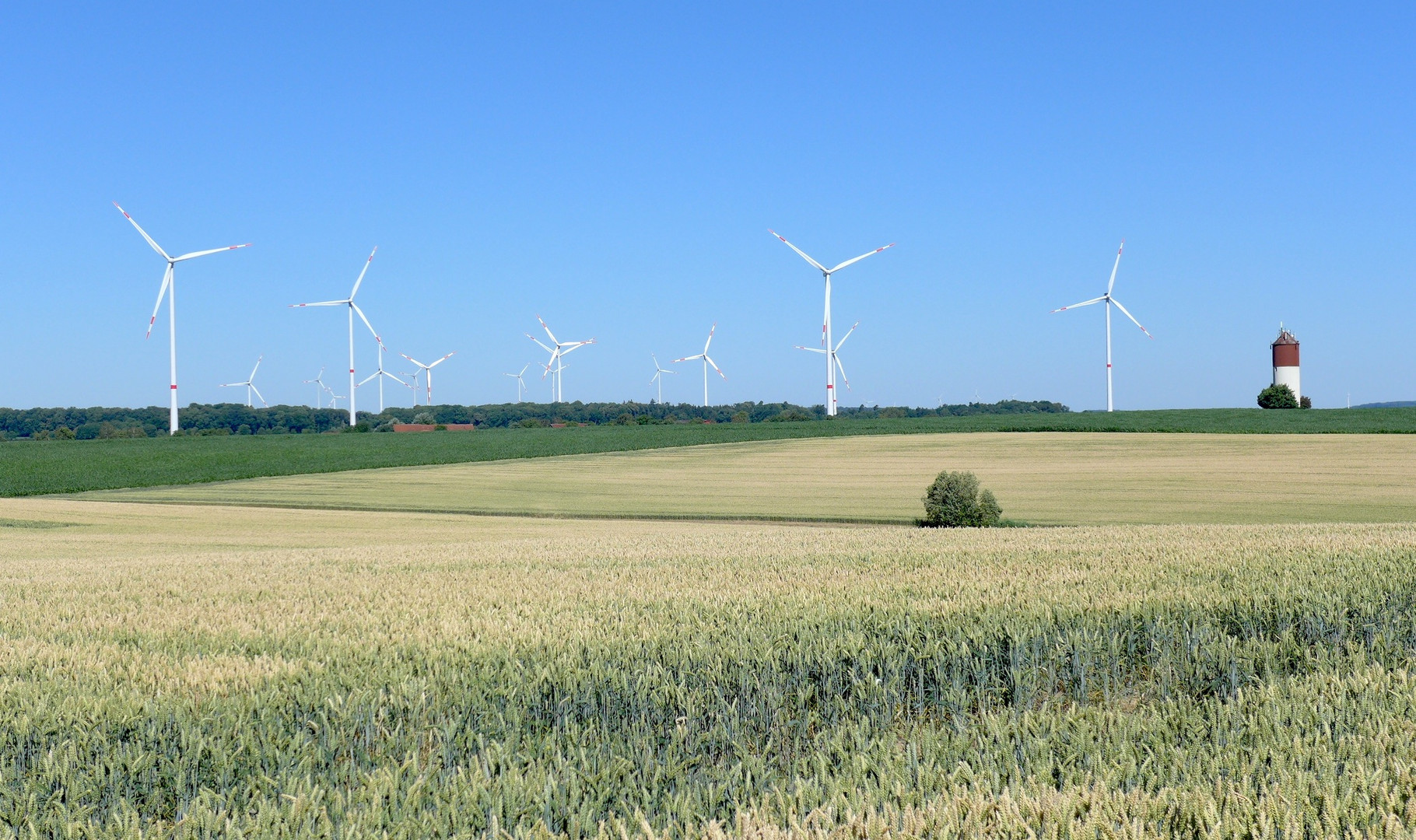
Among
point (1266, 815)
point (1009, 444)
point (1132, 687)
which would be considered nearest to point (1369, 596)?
point (1132, 687)

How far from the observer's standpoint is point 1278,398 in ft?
328

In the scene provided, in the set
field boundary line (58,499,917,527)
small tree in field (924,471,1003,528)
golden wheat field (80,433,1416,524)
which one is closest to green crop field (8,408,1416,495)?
golden wheat field (80,433,1416,524)

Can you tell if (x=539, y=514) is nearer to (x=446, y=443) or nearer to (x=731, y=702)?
(x=731, y=702)

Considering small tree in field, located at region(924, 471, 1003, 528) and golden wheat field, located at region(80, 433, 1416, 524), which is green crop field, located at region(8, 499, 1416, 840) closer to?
small tree in field, located at region(924, 471, 1003, 528)

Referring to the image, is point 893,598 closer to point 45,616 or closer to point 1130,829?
point 1130,829

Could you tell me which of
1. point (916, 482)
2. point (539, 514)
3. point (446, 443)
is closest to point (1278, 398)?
point (916, 482)

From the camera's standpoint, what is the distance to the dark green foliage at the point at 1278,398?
99.8 m

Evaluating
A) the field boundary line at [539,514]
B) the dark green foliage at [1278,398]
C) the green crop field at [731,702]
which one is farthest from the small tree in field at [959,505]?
the dark green foliage at [1278,398]

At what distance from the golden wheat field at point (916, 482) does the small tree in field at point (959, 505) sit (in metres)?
2.39

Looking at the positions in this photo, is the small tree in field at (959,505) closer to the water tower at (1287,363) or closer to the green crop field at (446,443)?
the green crop field at (446,443)

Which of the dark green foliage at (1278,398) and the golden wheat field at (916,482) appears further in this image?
the dark green foliage at (1278,398)

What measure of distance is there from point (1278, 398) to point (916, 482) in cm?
6847

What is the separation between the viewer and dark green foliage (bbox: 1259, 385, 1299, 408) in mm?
99750

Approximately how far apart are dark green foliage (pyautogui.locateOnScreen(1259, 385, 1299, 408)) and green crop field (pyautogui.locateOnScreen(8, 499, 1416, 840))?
99467 millimetres
